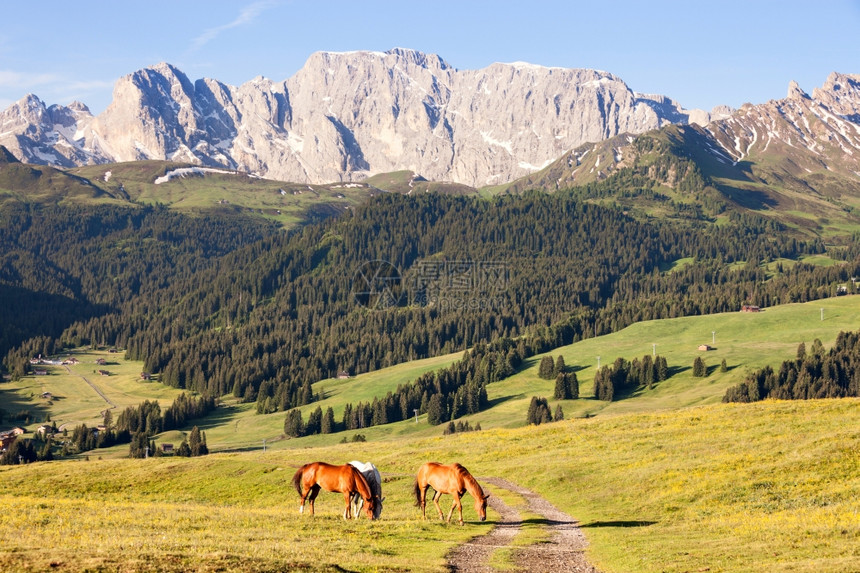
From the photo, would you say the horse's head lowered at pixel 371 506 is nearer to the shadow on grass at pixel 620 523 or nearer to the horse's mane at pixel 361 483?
the horse's mane at pixel 361 483

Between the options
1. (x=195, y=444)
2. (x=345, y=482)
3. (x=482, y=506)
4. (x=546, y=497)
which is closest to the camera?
(x=345, y=482)

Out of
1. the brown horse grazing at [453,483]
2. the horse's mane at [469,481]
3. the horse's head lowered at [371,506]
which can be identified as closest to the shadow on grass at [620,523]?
the brown horse grazing at [453,483]

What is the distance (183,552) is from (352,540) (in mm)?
9464

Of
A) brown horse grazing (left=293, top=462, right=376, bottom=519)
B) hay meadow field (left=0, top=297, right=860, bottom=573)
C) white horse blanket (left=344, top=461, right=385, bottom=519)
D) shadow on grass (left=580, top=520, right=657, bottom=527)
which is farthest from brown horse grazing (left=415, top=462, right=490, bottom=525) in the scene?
shadow on grass (left=580, top=520, right=657, bottom=527)

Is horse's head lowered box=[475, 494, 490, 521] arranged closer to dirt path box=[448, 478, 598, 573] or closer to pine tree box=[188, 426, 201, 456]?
dirt path box=[448, 478, 598, 573]

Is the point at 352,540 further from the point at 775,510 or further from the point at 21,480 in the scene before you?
the point at 21,480

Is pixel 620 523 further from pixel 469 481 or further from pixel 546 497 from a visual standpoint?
pixel 546 497

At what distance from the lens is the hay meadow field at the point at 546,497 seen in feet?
108

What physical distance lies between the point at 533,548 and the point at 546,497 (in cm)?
2151

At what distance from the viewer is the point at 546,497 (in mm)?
59594

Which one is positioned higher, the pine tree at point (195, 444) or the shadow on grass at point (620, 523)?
the shadow on grass at point (620, 523)

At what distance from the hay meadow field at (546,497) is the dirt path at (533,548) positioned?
30.5 inches

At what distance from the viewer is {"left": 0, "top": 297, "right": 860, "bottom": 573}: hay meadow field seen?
32.8 m

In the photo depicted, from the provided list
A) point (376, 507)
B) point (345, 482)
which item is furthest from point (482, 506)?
point (345, 482)
